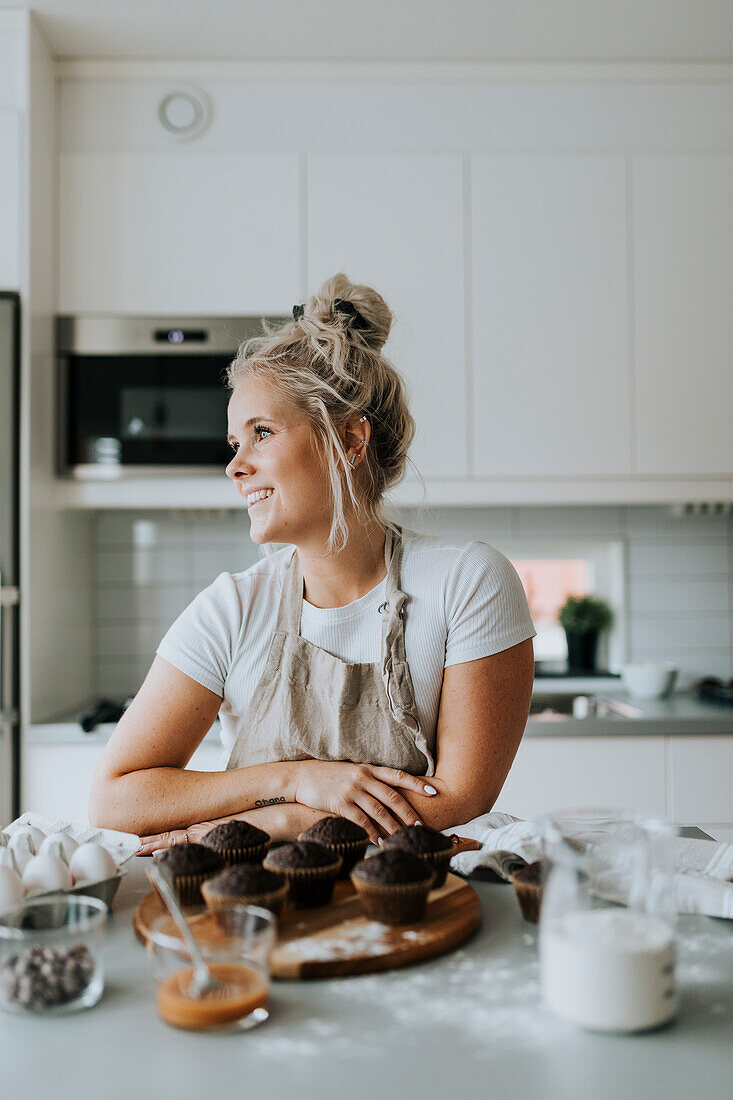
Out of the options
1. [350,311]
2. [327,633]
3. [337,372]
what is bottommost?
[327,633]

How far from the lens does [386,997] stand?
2.59 ft

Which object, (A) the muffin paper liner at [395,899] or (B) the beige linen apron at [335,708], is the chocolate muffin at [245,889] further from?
(B) the beige linen apron at [335,708]

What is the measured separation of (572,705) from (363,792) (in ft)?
5.78

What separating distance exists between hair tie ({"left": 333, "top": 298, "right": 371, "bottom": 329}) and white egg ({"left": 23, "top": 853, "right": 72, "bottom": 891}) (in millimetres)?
961

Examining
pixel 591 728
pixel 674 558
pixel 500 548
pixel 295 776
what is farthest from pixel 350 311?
pixel 674 558

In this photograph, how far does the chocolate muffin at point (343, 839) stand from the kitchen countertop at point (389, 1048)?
0.22m

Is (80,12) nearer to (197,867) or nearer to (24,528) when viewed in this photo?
(24,528)

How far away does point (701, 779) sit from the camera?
2.47 meters

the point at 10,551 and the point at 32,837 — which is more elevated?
the point at 10,551

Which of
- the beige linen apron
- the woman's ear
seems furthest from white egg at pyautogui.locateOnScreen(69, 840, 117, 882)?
the woman's ear

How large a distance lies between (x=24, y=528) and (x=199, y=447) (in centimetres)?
52

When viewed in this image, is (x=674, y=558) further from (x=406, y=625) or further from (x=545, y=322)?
(x=406, y=625)

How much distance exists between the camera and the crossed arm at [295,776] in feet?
4.34

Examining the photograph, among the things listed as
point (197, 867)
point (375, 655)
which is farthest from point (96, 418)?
point (197, 867)
